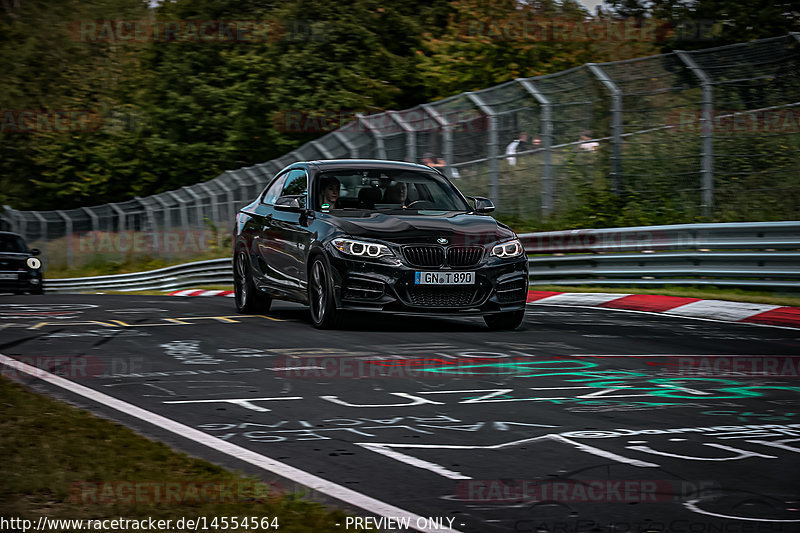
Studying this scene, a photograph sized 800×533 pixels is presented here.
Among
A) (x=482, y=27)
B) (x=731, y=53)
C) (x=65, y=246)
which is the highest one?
(x=482, y=27)

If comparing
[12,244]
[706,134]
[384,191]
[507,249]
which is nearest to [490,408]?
[507,249]

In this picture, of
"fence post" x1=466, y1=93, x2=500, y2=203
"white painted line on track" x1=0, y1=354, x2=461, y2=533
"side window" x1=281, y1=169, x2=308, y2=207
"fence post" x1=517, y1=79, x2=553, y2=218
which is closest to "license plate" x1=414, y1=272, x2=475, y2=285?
"side window" x1=281, y1=169, x2=308, y2=207

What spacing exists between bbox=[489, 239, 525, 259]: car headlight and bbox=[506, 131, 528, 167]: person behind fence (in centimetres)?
877

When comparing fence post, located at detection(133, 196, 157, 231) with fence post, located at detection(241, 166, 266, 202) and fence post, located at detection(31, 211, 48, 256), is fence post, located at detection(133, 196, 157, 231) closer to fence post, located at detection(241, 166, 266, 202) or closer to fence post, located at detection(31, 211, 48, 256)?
fence post, located at detection(31, 211, 48, 256)

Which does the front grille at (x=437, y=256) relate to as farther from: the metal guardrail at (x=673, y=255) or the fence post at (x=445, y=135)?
the fence post at (x=445, y=135)

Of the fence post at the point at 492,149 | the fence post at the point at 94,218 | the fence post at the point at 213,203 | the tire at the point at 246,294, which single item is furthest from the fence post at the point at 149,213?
the tire at the point at 246,294

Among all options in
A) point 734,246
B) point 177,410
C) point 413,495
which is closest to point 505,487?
point 413,495

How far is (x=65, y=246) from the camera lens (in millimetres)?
46312

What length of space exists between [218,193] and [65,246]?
709 inches

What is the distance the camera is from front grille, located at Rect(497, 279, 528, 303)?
10.5m

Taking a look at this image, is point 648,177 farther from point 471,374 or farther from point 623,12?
point 623,12

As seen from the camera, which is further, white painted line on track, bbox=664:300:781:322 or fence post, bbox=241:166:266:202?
fence post, bbox=241:166:266:202

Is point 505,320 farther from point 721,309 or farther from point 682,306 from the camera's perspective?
point 682,306

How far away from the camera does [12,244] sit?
25.6 m
